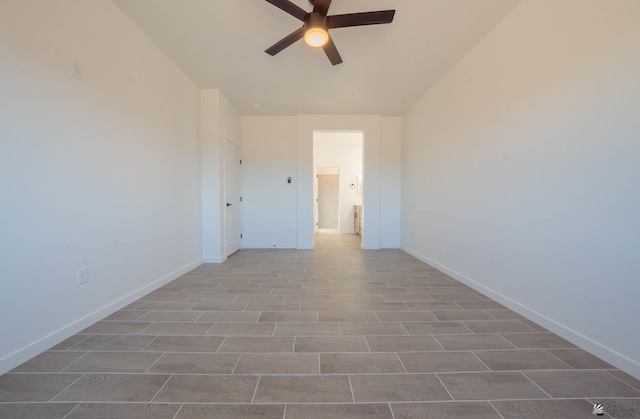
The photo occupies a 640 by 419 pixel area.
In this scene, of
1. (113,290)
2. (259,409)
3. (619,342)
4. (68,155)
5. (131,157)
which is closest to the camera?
(259,409)

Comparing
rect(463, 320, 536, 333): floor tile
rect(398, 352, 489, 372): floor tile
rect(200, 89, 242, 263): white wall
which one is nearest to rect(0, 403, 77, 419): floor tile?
rect(398, 352, 489, 372): floor tile

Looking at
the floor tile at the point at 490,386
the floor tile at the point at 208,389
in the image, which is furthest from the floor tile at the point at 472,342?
the floor tile at the point at 208,389

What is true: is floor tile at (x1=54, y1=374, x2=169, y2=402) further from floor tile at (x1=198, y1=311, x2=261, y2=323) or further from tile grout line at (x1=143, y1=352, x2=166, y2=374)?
floor tile at (x1=198, y1=311, x2=261, y2=323)

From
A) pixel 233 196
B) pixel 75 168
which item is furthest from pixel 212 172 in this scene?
pixel 75 168

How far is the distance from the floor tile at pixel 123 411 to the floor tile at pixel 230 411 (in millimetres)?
69

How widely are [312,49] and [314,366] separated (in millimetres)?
3147

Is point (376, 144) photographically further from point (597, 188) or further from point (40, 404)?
point (40, 404)

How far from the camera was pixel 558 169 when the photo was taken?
1.87 metres

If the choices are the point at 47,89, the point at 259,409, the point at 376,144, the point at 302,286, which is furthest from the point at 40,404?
the point at 376,144

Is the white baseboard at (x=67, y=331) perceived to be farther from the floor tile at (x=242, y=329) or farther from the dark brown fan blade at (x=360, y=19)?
the dark brown fan blade at (x=360, y=19)

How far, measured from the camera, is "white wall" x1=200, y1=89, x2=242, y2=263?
13.2ft

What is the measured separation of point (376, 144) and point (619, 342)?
4.34m

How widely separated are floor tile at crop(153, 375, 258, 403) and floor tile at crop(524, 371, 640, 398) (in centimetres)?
160

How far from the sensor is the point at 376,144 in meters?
5.23
